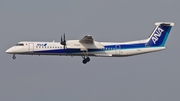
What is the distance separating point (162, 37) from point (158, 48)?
1.42 m

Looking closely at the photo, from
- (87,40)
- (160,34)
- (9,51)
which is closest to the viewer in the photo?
(87,40)

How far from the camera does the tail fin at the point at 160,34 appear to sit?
73.1 m

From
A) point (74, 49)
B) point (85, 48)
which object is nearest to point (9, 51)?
point (74, 49)

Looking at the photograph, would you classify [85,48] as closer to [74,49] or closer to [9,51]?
[74,49]

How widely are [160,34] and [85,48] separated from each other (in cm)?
864

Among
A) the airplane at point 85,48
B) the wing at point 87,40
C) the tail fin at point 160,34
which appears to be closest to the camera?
the wing at point 87,40

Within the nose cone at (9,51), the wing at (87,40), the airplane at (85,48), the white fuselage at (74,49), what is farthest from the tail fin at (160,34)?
the nose cone at (9,51)

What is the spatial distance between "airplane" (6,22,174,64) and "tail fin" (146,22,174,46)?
1.27ft

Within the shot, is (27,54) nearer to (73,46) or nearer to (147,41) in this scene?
(73,46)

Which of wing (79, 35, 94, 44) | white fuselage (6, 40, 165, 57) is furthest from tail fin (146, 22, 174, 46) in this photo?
wing (79, 35, 94, 44)

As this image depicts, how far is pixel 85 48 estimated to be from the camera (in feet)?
234

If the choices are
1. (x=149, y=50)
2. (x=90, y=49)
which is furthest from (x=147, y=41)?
(x=90, y=49)

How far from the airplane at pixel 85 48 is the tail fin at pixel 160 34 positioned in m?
0.39

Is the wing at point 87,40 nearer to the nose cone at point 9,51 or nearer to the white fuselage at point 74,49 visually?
the white fuselage at point 74,49
